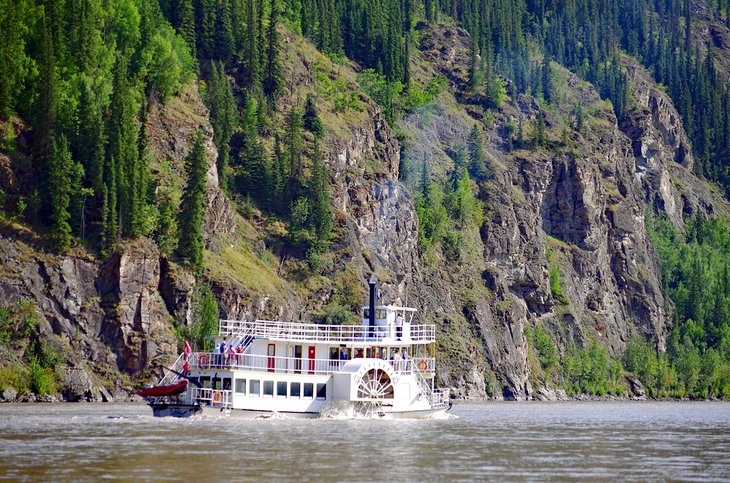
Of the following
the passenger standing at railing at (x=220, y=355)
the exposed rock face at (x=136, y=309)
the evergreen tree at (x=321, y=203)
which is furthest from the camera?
the evergreen tree at (x=321, y=203)

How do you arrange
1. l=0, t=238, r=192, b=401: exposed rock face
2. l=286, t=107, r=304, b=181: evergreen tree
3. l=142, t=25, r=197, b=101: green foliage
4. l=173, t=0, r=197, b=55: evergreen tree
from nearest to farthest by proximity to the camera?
l=0, t=238, r=192, b=401: exposed rock face
l=142, t=25, r=197, b=101: green foliage
l=286, t=107, r=304, b=181: evergreen tree
l=173, t=0, r=197, b=55: evergreen tree

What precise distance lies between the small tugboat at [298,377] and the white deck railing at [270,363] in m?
0.07

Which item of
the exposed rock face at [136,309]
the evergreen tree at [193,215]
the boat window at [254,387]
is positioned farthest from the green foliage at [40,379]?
the boat window at [254,387]

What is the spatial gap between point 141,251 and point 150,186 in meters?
14.0

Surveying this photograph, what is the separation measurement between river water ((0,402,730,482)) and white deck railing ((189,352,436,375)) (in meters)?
4.00

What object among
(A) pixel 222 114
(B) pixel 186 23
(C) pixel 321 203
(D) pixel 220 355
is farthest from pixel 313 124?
(D) pixel 220 355

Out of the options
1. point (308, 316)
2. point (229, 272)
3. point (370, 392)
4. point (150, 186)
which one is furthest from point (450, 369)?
point (370, 392)

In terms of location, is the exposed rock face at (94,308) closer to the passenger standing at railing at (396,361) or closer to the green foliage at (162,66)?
the green foliage at (162,66)

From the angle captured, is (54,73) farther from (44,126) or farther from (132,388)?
(132,388)

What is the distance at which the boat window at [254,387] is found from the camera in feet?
321

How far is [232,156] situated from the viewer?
18850 cm

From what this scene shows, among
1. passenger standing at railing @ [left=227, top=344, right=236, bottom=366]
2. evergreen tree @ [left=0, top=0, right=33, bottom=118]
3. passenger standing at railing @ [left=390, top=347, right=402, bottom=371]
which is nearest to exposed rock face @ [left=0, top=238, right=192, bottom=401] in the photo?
evergreen tree @ [left=0, top=0, right=33, bottom=118]

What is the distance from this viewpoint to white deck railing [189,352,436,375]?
A: 97.9 metres

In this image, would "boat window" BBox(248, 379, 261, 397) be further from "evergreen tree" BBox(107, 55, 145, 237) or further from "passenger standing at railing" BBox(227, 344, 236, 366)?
"evergreen tree" BBox(107, 55, 145, 237)
